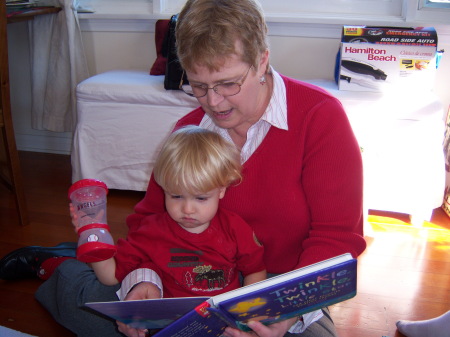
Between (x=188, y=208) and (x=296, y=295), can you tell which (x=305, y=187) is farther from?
(x=296, y=295)

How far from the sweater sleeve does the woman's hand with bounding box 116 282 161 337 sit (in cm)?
34

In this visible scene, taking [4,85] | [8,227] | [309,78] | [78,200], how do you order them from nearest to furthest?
[78,200]
[4,85]
[8,227]
[309,78]

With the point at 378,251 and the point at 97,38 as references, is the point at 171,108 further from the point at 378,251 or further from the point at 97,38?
the point at 378,251

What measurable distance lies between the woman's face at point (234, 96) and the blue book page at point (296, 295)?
0.45m

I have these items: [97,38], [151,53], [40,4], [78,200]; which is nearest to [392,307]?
[78,200]

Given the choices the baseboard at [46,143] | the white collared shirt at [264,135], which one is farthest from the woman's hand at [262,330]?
the baseboard at [46,143]

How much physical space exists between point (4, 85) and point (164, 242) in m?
1.24

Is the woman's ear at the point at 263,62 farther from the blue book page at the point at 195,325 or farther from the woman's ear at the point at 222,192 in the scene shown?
the blue book page at the point at 195,325

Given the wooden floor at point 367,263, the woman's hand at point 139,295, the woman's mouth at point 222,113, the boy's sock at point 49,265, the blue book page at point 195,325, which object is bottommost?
the wooden floor at point 367,263

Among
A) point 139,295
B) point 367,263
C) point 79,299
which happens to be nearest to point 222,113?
point 139,295

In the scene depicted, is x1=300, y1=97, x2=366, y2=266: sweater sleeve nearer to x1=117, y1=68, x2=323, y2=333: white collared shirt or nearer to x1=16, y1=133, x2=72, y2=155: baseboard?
x1=117, y1=68, x2=323, y2=333: white collared shirt

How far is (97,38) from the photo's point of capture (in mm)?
2869

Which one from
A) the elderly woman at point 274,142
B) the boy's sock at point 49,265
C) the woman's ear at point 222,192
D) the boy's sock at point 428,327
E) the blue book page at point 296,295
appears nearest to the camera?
the blue book page at point 296,295

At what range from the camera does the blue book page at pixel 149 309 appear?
2.77 ft
